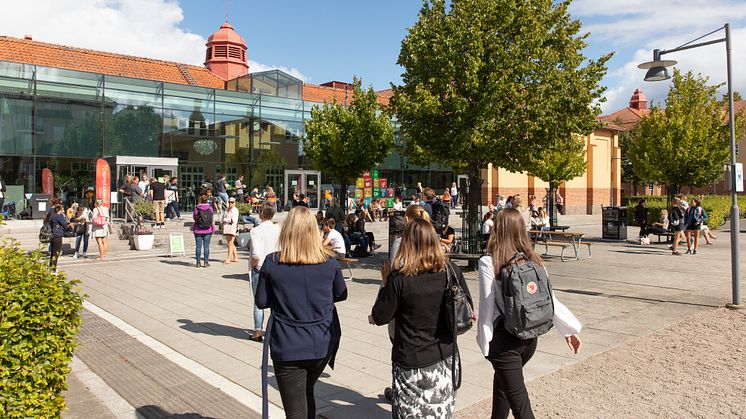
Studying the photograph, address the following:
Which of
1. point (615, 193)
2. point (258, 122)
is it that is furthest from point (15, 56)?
point (615, 193)

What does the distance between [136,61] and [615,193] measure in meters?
36.4

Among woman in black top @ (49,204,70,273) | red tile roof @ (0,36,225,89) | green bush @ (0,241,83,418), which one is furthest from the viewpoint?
red tile roof @ (0,36,225,89)

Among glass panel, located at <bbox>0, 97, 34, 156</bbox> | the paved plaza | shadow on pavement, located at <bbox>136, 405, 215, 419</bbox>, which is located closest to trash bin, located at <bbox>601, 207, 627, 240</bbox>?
the paved plaza

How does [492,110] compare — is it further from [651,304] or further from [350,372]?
[350,372]

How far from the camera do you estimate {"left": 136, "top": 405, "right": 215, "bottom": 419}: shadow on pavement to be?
465cm

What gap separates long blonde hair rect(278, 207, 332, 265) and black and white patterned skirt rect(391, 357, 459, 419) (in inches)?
34.9

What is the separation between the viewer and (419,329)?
3.34 meters

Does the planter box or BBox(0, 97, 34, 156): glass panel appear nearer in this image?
the planter box

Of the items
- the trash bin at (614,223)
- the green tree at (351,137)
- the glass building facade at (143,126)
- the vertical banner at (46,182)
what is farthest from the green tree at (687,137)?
the vertical banner at (46,182)

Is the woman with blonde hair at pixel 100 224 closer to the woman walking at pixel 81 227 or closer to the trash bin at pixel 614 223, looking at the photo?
the woman walking at pixel 81 227

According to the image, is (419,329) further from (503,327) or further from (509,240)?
(509,240)

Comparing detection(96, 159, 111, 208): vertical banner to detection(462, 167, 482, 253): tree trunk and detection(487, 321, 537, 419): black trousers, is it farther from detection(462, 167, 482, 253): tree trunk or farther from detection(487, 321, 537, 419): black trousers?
detection(487, 321, 537, 419): black trousers

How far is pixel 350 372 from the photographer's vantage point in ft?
19.0

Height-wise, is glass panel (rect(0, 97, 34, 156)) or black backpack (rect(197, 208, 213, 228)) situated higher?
glass panel (rect(0, 97, 34, 156))
